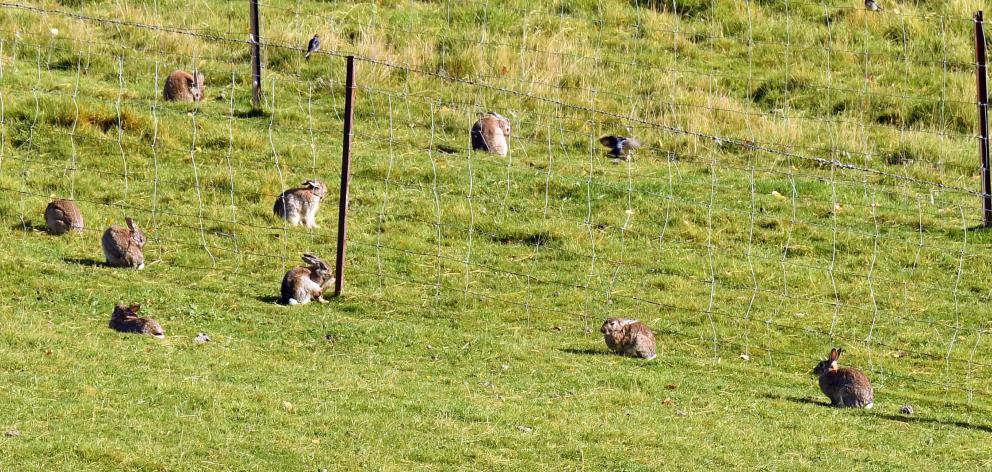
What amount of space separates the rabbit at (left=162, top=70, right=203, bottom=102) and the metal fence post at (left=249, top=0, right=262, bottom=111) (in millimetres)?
685

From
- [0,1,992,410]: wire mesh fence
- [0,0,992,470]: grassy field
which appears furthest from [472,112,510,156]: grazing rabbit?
[0,0,992,470]: grassy field

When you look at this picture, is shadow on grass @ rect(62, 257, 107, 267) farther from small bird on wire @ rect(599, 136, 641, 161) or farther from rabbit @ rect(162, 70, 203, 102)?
small bird on wire @ rect(599, 136, 641, 161)

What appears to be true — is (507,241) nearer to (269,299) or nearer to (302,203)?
(302,203)

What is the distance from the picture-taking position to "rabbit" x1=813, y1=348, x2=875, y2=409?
35.8 feet

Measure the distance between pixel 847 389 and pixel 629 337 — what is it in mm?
1889

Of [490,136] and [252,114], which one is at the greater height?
[252,114]

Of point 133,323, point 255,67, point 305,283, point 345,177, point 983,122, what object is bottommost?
point 133,323

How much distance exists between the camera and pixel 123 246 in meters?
13.3

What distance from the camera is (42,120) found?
17328mm

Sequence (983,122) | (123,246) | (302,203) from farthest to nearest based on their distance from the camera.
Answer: (983,122), (302,203), (123,246)

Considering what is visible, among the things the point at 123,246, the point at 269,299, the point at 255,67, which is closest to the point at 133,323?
the point at 269,299

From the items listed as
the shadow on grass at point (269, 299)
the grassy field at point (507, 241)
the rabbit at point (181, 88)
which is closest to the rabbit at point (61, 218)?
the grassy field at point (507, 241)

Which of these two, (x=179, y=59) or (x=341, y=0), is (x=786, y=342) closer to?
(x=179, y=59)

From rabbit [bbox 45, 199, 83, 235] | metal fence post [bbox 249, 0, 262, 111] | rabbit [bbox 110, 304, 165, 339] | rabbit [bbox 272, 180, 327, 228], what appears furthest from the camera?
metal fence post [bbox 249, 0, 262, 111]
